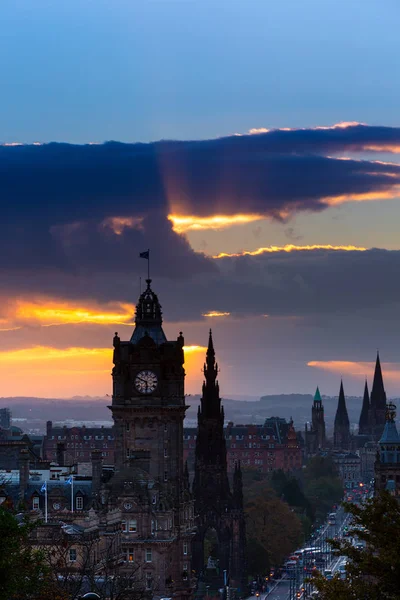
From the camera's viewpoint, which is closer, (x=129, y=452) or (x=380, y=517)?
(x=380, y=517)

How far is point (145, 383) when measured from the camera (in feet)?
577

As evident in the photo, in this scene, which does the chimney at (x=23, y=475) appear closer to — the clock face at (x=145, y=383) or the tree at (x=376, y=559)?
the clock face at (x=145, y=383)

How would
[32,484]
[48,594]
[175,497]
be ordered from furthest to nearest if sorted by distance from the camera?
1. [175,497]
2. [32,484]
3. [48,594]

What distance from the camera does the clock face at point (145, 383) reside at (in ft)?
577

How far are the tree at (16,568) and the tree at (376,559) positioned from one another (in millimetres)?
12412

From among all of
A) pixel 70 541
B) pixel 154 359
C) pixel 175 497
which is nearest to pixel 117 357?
pixel 154 359

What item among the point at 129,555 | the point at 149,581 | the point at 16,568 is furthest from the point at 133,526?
the point at 16,568

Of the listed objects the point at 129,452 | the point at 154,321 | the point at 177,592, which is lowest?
the point at 177,592

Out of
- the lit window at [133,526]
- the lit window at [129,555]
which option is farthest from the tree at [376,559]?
the lit window at [133,526]

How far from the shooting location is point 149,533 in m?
162

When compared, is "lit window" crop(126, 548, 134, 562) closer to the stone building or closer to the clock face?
the stone building

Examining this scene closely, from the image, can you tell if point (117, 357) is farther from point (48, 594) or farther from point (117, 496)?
point (48, 594)

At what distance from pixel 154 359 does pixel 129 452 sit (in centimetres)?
858

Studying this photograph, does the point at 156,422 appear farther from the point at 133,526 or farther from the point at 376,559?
the point at 376,559
